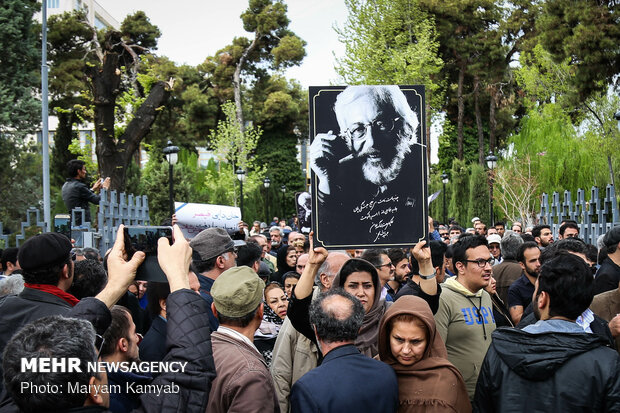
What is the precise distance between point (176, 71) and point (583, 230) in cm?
3940

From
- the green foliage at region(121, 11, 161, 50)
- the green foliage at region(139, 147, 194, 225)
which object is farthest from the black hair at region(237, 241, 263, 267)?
the green foliage at region(121, 11, 161, 50)

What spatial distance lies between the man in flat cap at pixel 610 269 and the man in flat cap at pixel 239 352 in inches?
146

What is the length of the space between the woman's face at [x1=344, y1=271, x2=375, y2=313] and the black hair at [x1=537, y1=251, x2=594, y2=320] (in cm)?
142

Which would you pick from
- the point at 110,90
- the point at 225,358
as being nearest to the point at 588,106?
the point at 110,90

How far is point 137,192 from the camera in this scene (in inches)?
1308

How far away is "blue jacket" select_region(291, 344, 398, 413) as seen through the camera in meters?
3.10

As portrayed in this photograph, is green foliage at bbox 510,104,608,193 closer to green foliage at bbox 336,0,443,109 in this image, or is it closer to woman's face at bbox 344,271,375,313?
green foliage at bbox 336,0,443,109

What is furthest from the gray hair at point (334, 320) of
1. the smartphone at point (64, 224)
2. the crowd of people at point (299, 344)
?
the smartphone at point (64, 224)

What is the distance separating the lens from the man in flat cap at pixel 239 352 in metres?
3.08

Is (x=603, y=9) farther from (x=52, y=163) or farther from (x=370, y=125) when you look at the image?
Result: (x=52, y=163)

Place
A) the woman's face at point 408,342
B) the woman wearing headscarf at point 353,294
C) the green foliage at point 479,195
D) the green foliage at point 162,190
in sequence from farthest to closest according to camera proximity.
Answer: the green foliage at point 479,195, the green foliage at point 162,190, the woman wearing headscarf at point 353,294, the woman's face at point 408,342

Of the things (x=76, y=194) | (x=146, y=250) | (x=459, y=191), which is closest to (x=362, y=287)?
(x=146, y=250)

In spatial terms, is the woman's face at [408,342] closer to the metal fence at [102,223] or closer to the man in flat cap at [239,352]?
the man in flat cap at [239,352]

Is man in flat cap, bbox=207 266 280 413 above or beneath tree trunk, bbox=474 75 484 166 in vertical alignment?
beneath
